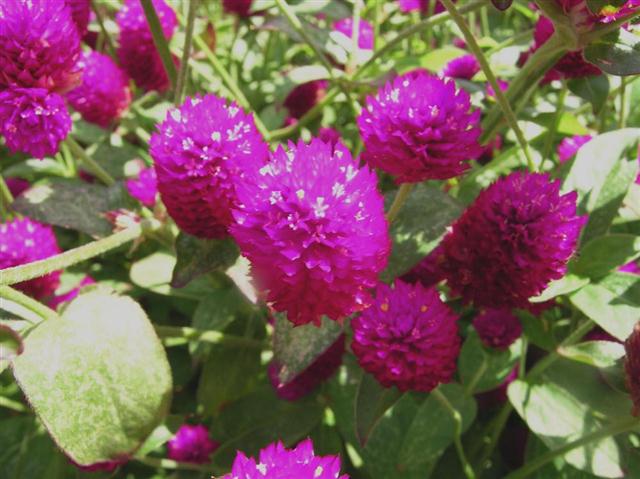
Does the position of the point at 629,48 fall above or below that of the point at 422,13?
above

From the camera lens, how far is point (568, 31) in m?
0.80

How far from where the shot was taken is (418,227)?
0.88m

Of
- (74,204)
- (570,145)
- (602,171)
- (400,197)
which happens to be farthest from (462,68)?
(74,204)

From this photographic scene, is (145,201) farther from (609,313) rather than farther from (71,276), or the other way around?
(609,313)

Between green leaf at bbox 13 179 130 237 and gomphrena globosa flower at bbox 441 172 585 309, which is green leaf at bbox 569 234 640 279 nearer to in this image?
gomphrena globosa flower at bbox 441 172 585 309

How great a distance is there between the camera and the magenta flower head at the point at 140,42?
1244 mm

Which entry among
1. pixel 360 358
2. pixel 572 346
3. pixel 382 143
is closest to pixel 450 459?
pixel 572 346

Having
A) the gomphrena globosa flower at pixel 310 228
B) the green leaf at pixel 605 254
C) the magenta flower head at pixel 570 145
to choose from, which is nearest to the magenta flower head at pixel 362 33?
the magenta flower head at pixel 570 145

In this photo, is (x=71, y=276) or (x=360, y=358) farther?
(x=71, y=276)

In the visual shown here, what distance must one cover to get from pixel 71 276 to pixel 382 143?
2.44 ft

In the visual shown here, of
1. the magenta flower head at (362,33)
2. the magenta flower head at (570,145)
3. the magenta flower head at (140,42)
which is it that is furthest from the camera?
the magenta flower head at (362,33)

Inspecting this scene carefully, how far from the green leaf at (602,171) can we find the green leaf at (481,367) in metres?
0.24

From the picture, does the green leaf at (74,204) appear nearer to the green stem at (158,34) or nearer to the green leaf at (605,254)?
the green stem at (158,34)

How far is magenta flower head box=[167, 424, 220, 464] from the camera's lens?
1044 mm
